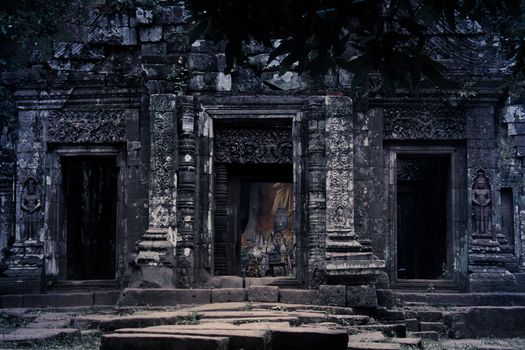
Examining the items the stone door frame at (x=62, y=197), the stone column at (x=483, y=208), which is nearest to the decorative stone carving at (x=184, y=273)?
the stone door frame at (x=62, y=197)

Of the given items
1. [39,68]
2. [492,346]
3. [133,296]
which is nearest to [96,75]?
[39,68]

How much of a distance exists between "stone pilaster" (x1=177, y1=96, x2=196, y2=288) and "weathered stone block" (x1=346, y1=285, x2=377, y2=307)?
221 cm

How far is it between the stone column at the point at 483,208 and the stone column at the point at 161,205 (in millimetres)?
4218

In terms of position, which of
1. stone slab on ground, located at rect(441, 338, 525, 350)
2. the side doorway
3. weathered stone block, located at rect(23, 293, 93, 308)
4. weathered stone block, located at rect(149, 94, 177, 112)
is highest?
weathered stone block, located at rect(149, 94, 177, 112)

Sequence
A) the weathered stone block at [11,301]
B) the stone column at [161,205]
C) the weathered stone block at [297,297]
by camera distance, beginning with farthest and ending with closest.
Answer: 1. the weathered stone block at [11,301]
2. the stone column at [161,205]
3. the weathered stone block at [297,297]

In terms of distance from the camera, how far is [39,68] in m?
12.0

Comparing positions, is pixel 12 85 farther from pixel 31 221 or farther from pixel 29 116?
pixel 31 221

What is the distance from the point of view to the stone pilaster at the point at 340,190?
1037 centimetres

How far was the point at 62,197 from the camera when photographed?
12.1m

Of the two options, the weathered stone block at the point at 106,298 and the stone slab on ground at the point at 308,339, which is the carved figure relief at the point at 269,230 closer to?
the weathered stone block at the point at 106,298

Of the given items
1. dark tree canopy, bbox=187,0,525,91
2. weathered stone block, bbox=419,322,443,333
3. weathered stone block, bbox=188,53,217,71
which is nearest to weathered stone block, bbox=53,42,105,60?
weathered stone block, bbox=188,53,217,71

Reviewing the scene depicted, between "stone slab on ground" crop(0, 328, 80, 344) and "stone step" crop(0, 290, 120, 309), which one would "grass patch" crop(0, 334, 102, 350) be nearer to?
"stone slab on ground" crop(0, 328, 80, 344)

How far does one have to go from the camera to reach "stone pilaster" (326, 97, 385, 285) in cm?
1037

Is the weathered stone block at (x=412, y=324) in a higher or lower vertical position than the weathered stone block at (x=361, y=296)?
lower
